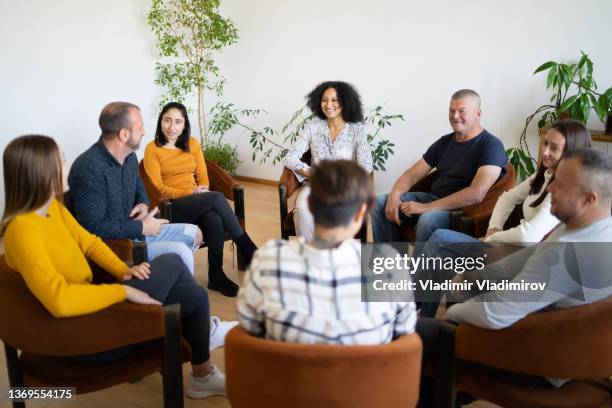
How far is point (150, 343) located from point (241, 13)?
17.4 feet

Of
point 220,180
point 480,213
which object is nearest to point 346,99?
point 220,180

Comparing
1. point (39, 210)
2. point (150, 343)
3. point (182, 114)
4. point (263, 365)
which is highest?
point (182, 114)

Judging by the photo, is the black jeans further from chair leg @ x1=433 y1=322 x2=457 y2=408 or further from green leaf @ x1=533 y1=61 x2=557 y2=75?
green leaf @ x1=533 y1=61 x2=557 y2=75

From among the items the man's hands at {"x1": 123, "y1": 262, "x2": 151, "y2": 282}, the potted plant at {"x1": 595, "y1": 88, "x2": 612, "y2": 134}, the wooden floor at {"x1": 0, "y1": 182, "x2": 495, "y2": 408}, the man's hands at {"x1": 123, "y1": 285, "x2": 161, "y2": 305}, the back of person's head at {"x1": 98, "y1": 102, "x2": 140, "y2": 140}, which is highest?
the potted plant at {"x1": 595, "y1": 88, "x2": 612, "y2": 134}

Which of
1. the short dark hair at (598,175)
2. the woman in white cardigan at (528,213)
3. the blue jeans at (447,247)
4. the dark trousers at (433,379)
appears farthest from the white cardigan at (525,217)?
the dark trousers at (433,379)

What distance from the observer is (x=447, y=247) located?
315cm

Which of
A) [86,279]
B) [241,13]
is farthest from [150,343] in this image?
[241,13]

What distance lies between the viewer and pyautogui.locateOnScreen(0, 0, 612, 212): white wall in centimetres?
492

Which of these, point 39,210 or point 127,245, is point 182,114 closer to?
point 127,245

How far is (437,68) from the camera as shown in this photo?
540 cm

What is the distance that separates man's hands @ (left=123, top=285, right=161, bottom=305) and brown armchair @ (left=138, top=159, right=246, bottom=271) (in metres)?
1.53

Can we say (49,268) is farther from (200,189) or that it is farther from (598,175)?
(200,189)

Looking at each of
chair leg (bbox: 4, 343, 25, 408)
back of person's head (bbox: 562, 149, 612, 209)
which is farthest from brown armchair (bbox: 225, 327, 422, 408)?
chair leg (bbox: 4, 343, 25, 408)

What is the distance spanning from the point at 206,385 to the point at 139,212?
3.34 ft
